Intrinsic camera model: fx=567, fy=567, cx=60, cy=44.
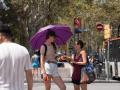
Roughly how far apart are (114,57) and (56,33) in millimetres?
18253

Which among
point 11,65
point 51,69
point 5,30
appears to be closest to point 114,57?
point 51,69

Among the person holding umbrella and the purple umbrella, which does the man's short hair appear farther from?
the purple umbrella

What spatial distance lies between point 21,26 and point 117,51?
8.83 meters

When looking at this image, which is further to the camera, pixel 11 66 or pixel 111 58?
pixel 111 58

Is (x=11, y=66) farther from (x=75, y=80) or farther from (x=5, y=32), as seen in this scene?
(x=75, y=80)

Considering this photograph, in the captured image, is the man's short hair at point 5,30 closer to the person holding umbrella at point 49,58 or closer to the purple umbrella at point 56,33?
the person holding umbrella at point 49,58

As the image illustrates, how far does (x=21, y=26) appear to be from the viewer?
122 ft

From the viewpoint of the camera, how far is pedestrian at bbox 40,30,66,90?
11688mm

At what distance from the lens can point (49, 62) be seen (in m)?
11.9

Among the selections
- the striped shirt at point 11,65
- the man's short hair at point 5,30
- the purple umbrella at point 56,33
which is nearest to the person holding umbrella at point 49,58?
the purple umbrella at point 56,33

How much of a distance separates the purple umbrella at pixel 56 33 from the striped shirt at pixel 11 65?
5.51 meters

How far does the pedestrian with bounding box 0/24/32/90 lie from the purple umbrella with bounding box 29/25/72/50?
5513 millimetres

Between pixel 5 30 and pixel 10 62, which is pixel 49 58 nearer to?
pixel 10 62

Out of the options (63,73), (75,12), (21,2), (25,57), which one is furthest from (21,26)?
(25,57)
